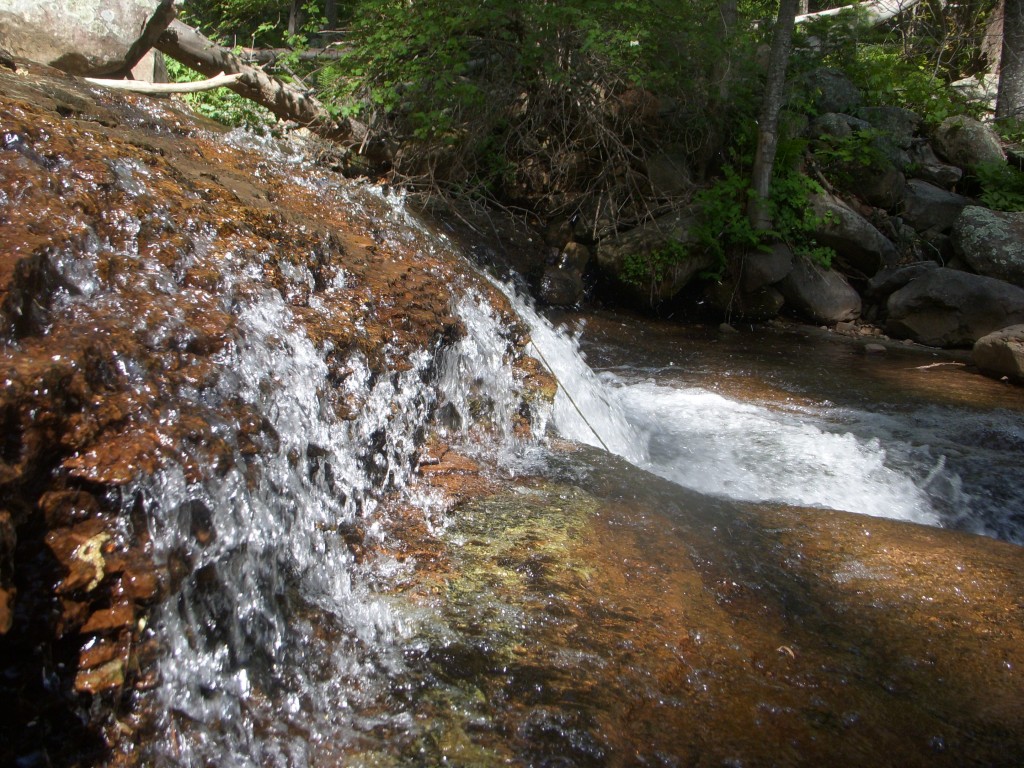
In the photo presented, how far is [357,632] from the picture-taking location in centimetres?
214

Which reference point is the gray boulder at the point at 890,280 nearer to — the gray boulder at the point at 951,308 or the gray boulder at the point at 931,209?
the gray boulder at the point at 951,308

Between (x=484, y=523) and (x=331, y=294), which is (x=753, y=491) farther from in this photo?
(x=331, y=294)

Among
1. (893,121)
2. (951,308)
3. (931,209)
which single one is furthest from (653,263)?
(893,121)

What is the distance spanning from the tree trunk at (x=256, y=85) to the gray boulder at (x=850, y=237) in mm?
5562

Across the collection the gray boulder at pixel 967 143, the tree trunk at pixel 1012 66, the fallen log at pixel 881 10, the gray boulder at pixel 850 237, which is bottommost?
the gray boulder at pixel 850 237

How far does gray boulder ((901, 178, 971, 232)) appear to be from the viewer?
32.2 ft

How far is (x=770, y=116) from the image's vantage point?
827 cm

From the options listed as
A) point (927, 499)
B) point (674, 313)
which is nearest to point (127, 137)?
point (927, 499)

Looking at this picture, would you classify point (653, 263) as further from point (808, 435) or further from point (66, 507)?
point (66, 507)

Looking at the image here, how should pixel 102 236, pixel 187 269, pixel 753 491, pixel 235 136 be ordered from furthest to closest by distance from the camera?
pixel 235 136, pixel 753 491, pixel 187 269, pixel 102 236

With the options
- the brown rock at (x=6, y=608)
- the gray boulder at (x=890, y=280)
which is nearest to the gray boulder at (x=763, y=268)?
the gray boulder at (x=890, y=280)

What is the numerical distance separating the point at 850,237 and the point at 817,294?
93 cm

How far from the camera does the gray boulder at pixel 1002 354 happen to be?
253 inches

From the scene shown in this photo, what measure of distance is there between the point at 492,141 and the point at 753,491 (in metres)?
5.76
